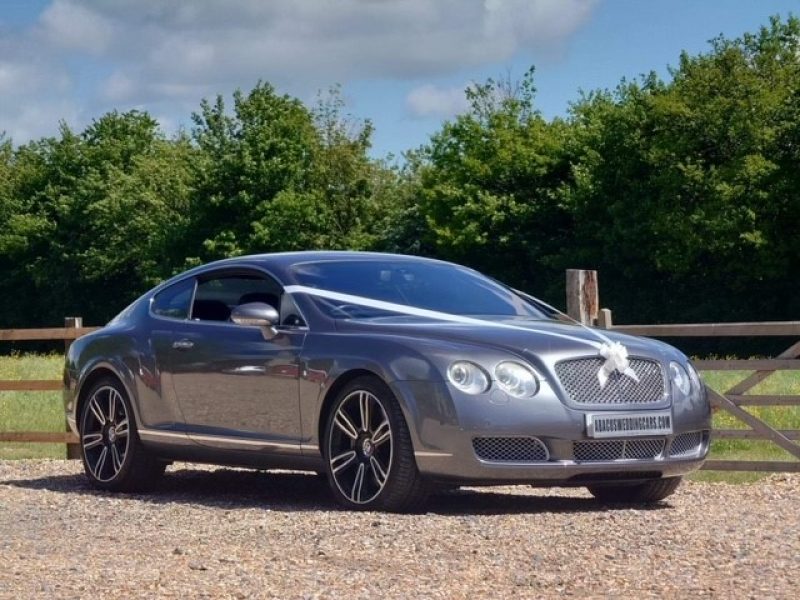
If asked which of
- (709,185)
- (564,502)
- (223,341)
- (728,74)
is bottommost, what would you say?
(564,502)

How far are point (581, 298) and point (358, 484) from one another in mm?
4957

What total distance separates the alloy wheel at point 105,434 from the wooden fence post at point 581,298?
14.1 feet

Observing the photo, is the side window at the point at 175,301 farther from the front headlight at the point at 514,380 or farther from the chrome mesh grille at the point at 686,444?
the chrome mesh grille at the point at 686,444

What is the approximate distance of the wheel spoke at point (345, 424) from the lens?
9219mm

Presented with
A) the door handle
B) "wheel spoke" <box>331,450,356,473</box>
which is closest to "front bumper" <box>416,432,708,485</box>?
"wheel spoke" <box>331,450,356,473</box>

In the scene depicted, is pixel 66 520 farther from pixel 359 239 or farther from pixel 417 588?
pixel 359 239

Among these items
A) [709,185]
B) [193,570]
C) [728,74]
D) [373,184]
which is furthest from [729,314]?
[193,570]

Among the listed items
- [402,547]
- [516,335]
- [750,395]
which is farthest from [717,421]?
[402,547]

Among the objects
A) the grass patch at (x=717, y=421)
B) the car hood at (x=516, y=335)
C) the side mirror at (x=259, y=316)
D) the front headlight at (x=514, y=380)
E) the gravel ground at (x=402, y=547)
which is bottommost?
the grass patch at (x=717, y=421)

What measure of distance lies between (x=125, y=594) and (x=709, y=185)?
52.8m

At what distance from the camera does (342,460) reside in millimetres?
9297

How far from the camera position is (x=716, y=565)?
6.92 meters

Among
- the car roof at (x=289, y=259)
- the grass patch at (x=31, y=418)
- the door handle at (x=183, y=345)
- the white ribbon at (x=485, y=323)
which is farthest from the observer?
the grass patch at (x=31, y=418)

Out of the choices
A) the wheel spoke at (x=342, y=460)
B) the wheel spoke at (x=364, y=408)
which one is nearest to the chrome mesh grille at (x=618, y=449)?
the wheel spoke at (x=364, y=408)
